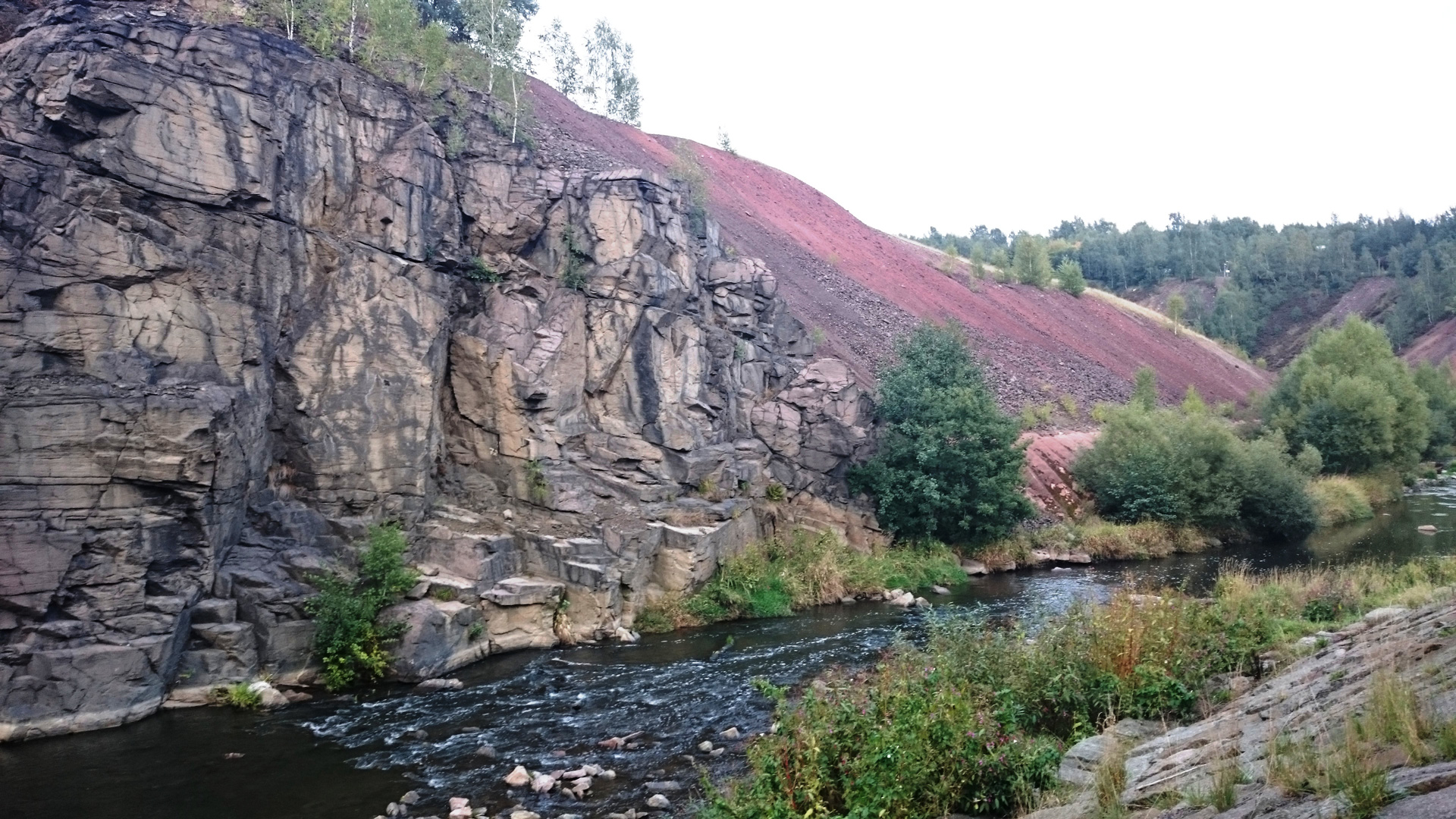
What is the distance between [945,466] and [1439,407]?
4175 cm

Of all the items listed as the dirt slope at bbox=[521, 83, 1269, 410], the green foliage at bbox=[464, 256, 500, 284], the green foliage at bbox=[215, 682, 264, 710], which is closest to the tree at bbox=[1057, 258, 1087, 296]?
the dirt slope at bbox=[521, 83, 1269, 410]

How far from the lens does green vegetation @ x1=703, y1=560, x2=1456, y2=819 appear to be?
25.3 ft

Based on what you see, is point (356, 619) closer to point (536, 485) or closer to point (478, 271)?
point (536, 485)

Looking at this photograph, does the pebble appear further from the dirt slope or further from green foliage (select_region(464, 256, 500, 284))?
the dirt slope

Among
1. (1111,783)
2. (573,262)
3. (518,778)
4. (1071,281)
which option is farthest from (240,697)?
(1071,281)

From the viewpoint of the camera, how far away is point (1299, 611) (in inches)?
591

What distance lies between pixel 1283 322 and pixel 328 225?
10094cm

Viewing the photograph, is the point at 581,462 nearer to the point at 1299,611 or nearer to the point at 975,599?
the point at 975,599

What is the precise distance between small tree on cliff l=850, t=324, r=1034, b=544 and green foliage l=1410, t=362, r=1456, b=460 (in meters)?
34.5

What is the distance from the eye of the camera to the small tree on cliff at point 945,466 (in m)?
29.3

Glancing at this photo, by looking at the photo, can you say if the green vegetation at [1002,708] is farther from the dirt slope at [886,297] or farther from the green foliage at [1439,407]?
the green foliage at [1439,407]

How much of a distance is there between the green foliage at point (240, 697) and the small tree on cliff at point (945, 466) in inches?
730

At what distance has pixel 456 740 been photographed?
1428 cm

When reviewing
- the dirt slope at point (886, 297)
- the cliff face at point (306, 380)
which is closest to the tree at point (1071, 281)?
the dirt slope at point (886, 297)
